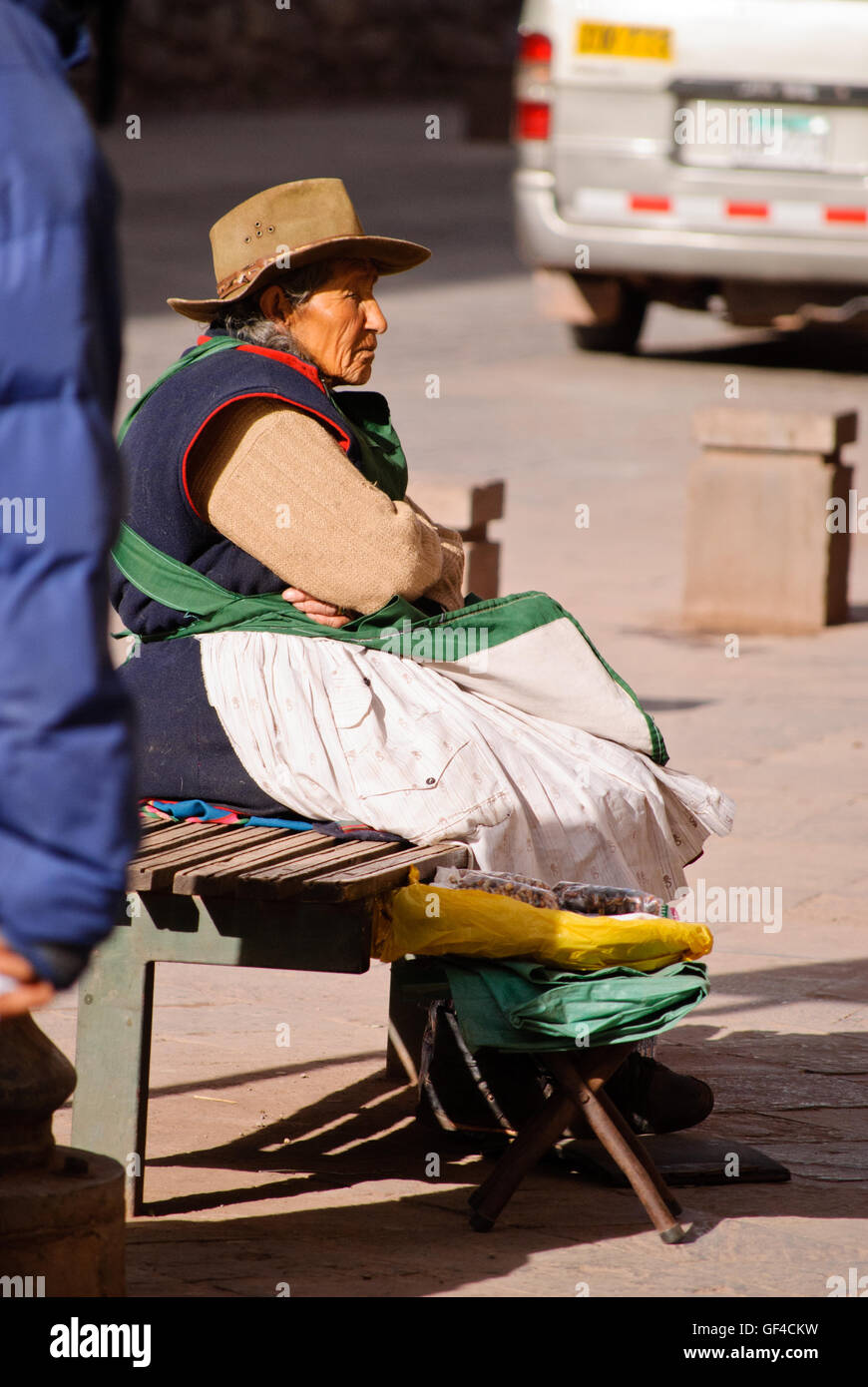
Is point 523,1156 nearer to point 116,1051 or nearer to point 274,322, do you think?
point 116,1051

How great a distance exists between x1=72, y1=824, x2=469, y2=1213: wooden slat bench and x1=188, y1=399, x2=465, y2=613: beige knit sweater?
506mm

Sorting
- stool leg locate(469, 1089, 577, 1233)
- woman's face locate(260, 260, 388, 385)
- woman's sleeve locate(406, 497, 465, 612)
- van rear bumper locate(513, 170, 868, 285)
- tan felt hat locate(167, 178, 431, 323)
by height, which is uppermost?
tan felt hat locate(167, 178, 431, 323)

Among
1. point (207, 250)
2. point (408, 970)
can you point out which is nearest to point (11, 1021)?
point (408, 970)

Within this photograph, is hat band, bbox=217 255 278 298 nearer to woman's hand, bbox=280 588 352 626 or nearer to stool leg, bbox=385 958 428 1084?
woman's hand, bbox=280 588 352 626

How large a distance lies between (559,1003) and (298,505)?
37.8 inches

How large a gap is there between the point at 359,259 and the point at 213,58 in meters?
26.6

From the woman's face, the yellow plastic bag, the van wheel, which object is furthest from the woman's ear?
the van wheel

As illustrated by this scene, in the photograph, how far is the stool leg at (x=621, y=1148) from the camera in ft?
11.0

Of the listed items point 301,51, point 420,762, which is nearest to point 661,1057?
point 420,762

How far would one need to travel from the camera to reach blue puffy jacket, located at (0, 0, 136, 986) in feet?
5.83

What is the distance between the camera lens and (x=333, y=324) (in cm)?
393

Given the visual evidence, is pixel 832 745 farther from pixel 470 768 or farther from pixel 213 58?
pixel 213 58

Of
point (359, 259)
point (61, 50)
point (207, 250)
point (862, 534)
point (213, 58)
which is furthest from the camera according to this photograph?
point (213, 58)

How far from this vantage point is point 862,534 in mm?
9906
